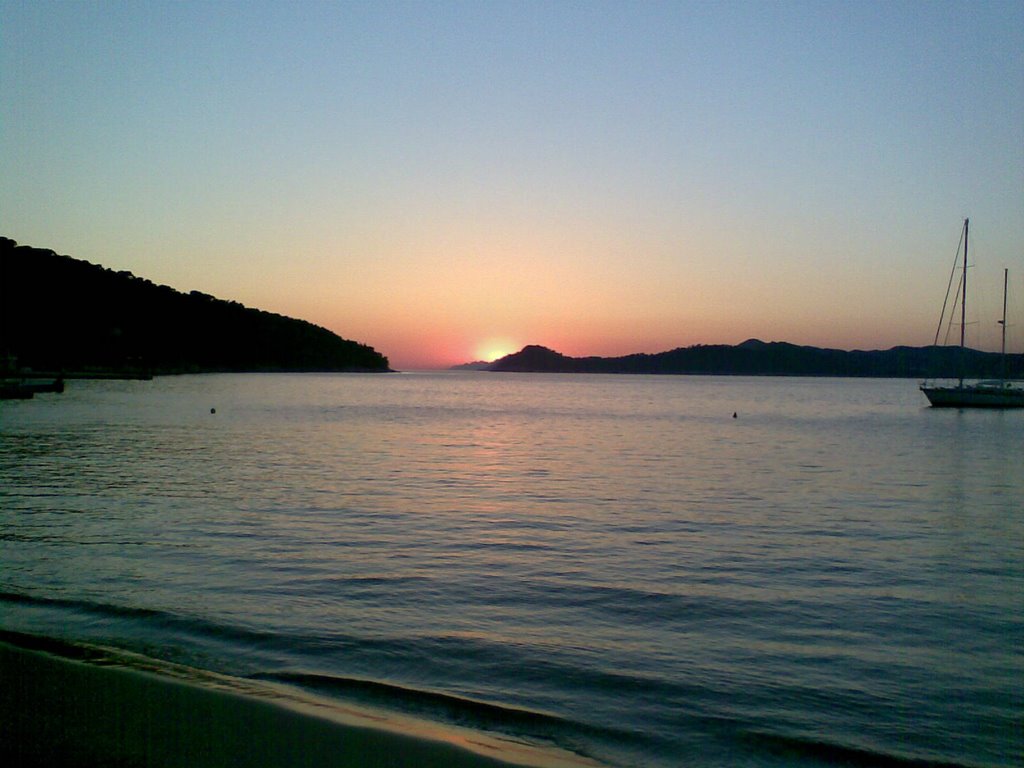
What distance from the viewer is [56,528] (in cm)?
1418

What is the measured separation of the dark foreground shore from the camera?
506 cm

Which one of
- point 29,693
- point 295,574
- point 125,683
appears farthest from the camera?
point 295,574

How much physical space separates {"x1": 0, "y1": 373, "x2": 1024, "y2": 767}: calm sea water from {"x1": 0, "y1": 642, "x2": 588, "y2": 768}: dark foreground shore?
35.7 inches

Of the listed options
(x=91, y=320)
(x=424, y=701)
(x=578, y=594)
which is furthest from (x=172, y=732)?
(x=91, y=320)

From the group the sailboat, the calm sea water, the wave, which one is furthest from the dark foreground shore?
the sailboat

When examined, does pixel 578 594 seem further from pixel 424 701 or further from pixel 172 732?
pixel 172 732

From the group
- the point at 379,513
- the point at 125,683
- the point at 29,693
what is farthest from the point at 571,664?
the point at 379,513

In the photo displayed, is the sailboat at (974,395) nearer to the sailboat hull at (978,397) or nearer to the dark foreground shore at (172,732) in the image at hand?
the sailboat hull at (978,397)

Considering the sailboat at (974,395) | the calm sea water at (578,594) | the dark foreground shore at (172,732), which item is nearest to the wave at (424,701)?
the calm sea water at (578,594)

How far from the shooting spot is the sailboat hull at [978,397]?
6475 centimetres

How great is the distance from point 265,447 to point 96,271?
142244mm

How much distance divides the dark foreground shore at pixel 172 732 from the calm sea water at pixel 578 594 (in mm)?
908

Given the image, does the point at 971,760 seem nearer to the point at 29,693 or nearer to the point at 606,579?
the point at 606,579

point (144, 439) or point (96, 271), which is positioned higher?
point (96, 271)
